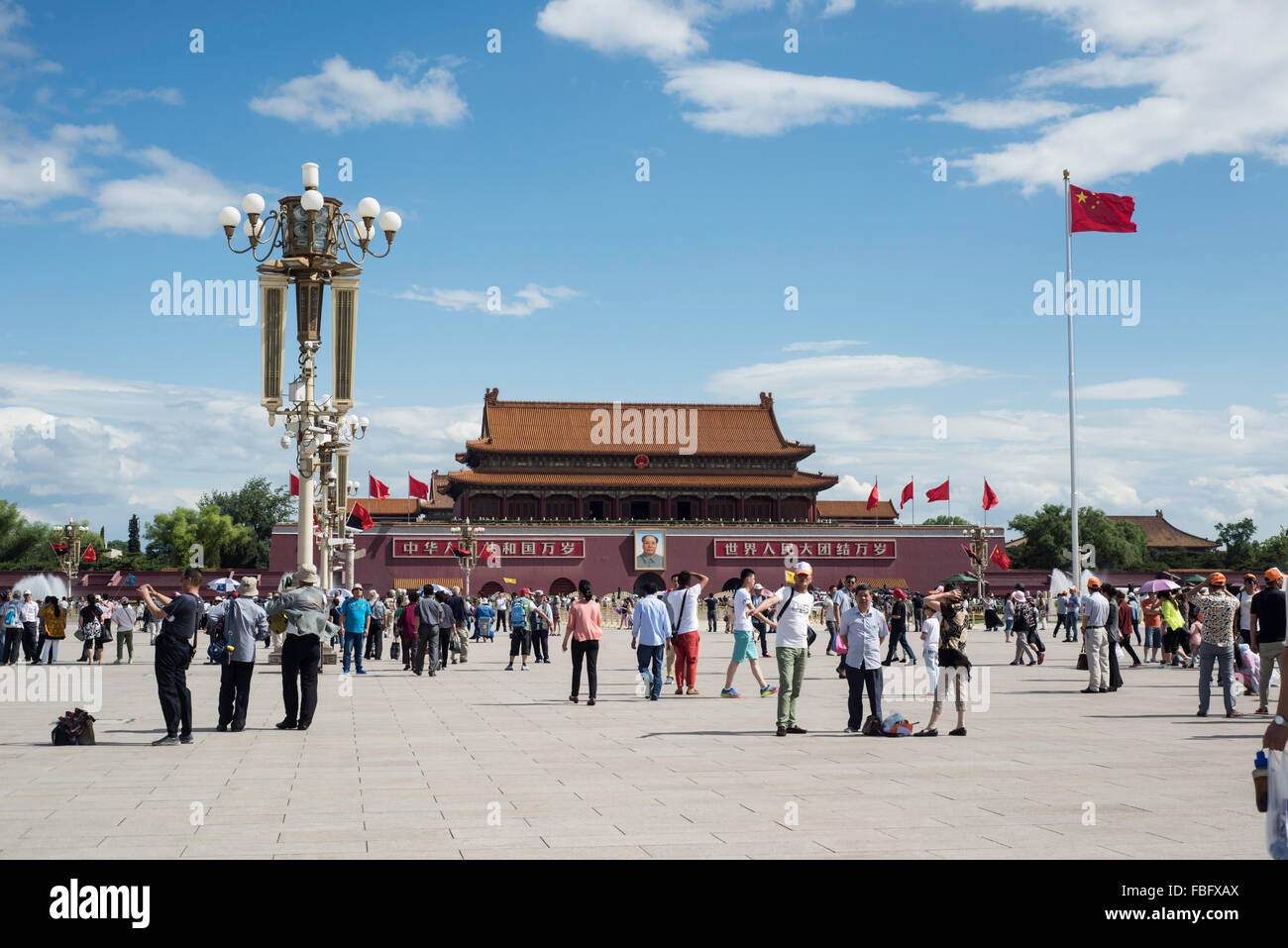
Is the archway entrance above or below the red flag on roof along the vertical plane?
below

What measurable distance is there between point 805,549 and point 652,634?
42.4m

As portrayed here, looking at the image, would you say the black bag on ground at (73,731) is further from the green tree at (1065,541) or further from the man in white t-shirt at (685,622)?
the green tree at (1065,541)

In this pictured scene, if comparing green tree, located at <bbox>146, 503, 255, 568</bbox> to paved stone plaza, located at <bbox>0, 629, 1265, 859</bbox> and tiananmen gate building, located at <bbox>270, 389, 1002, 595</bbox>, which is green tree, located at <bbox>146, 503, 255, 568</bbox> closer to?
tiananmen gate building, located at <bbox>270, 389, 1002, 595</bbox>

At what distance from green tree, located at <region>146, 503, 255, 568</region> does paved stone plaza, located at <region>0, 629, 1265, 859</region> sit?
6603cm

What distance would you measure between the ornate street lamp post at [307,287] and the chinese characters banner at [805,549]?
38.1 m

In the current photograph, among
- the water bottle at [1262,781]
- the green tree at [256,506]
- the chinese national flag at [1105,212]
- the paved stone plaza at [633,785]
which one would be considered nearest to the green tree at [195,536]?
the green tree at [256,506]

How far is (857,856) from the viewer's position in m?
5.55

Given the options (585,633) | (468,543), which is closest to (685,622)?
(585,633)

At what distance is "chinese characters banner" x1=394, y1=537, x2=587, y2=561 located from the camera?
52.8 meters

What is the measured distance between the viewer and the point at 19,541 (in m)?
71.4

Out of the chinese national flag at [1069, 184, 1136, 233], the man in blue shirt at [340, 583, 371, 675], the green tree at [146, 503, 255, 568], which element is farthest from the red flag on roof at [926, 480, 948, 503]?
the green tree at [146, 503, 255, 568]

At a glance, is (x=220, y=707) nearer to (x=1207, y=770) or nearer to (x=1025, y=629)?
(x=1207, y=770)

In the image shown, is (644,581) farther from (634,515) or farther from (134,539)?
(134,539)
